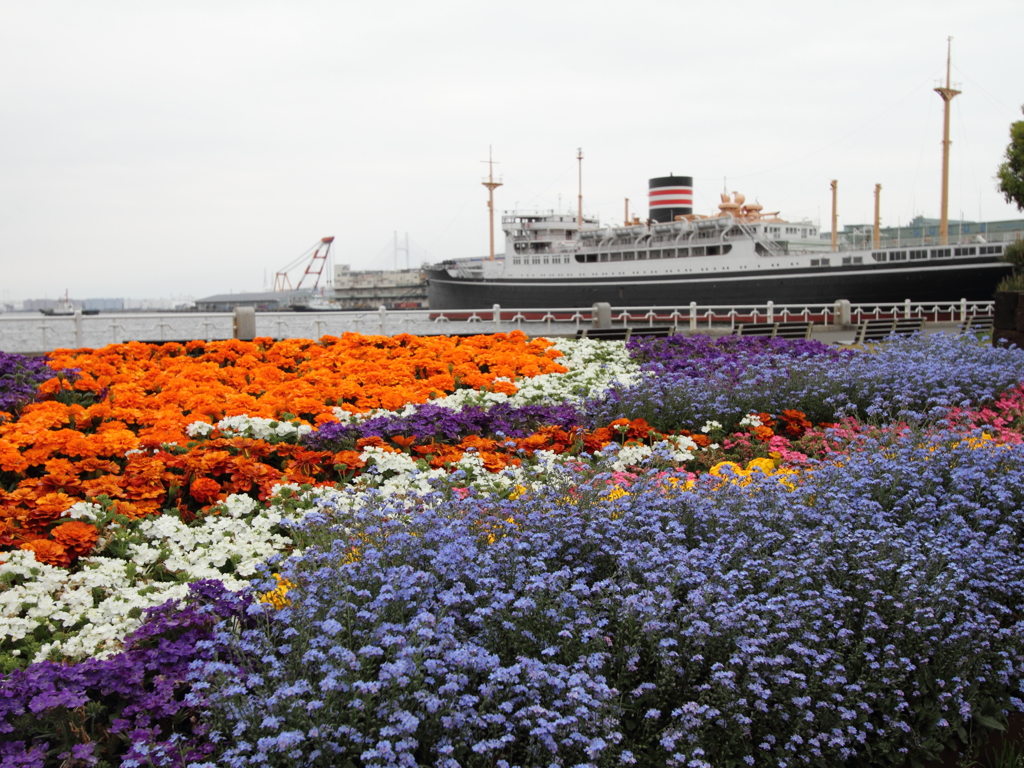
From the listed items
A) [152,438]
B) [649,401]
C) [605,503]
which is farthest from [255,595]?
[649,401]

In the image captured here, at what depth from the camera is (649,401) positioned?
7.52 metres

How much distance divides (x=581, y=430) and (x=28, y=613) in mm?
4263

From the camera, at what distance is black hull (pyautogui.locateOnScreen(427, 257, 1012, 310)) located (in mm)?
32000

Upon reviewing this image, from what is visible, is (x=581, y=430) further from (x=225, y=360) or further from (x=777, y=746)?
(x=225, y=360)

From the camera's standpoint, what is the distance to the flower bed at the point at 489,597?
2.64 m

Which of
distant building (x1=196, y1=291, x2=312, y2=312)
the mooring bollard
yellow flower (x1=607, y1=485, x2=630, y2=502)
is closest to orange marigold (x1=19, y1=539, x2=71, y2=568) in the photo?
yellow flower (x1=607, y1=485, x2=630, y2=502)

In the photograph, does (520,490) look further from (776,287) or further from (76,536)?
(776,287)

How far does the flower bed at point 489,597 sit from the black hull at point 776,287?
2966 centimetres

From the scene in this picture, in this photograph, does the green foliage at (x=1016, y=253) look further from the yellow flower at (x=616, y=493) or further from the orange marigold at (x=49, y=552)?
the orange marigold at (x=49, y=552)

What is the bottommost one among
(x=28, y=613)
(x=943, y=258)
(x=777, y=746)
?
(x=777, y=746)

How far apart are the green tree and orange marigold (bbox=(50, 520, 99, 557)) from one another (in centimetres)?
3044

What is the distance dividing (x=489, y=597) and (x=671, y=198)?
43.8m

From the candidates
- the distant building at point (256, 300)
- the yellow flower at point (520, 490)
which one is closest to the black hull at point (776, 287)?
the yellow flower at point (520, 490)

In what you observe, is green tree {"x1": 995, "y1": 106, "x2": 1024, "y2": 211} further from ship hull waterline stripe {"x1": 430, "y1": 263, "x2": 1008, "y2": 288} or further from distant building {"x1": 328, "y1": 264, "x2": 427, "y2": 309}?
distant building {"x1": 328, "y1": 264, "x2": 427, "y2": 309}
